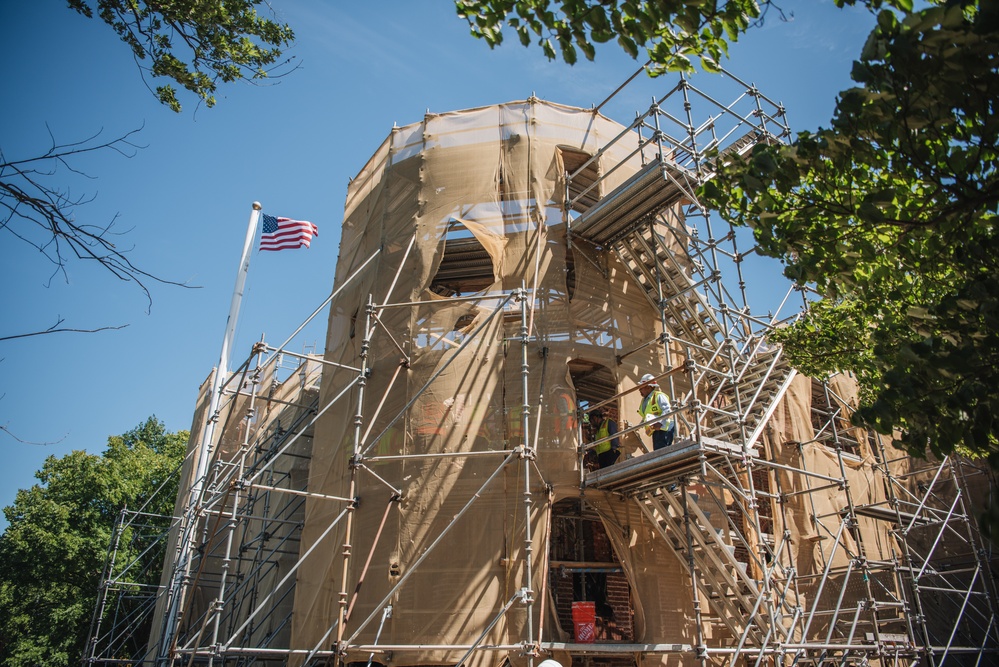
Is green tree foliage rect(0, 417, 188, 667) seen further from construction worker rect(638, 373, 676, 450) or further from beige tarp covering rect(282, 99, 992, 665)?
construction worker rect(638, 373, 676, 450)

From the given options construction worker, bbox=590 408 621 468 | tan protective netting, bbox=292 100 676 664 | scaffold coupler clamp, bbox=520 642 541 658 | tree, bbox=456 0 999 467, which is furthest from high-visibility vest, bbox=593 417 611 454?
tree, bbox=456 0 999 467

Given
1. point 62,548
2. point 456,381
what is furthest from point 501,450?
point 62,548

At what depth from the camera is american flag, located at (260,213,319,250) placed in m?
18.1

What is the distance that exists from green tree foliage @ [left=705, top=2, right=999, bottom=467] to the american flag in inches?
518

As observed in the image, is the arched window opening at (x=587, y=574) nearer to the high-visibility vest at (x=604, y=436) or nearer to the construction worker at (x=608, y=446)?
the construction worker at (x=608, y=446)

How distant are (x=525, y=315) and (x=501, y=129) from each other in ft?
15.0

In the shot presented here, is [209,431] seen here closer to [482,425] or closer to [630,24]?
[482,425]

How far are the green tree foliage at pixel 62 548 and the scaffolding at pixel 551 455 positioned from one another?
37.6ft

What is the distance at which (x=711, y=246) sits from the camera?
14.0 metres

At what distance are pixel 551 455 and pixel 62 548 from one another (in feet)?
75.8

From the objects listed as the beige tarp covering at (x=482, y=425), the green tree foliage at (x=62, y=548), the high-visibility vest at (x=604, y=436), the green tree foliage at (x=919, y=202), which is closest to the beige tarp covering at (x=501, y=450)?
the beige tarp covering at (x=482, y=425)

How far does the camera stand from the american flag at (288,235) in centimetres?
1814

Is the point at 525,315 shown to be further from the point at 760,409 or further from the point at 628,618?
the point at 628,618

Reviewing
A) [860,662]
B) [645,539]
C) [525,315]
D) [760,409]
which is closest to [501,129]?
[525,315]
